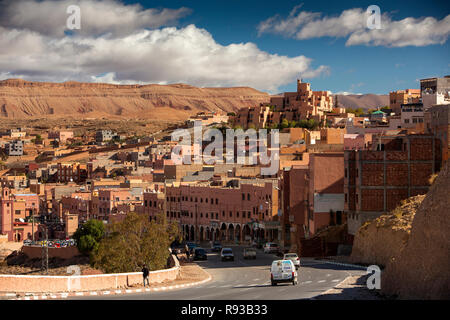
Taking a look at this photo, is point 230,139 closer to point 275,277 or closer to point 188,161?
point 188,161

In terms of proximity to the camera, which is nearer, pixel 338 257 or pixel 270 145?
pixel 338 257

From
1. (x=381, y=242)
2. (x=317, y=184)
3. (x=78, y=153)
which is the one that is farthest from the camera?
(x=78, y=153)

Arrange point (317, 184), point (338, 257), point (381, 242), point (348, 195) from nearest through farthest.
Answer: point (381, 242) < point (338, 257) < point (348, 195) < point (317, 184)

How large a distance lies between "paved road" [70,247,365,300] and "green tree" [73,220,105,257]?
90.7ft

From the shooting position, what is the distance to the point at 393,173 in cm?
5078

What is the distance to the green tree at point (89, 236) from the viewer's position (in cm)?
8569

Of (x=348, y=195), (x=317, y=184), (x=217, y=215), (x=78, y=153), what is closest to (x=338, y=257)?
(x=348, y=195)

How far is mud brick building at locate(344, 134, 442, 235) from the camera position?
50.6 meters

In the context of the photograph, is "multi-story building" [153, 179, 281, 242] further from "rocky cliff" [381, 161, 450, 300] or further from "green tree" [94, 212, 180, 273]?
"rocky cliff" [381, 161, 450, 300]

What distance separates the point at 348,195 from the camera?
173ft

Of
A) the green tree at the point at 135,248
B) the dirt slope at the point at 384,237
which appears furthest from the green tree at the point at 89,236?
the dirt slope at the point at 384,237

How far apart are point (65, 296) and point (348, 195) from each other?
29.7m

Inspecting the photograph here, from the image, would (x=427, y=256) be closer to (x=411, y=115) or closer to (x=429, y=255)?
(x=429, y=255)

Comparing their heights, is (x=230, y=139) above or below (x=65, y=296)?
above
